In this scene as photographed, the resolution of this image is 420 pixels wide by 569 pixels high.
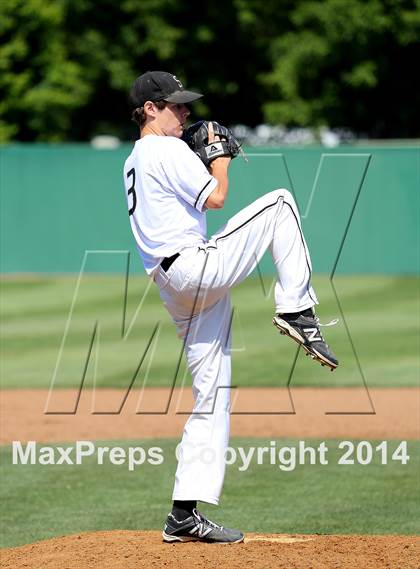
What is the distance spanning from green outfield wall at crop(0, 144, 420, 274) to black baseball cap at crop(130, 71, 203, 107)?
1257cm

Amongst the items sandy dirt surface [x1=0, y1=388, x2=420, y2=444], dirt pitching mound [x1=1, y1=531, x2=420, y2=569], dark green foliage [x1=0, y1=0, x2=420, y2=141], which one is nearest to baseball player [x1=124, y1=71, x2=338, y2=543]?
dirt pitching mound [x1=1, y1=531, x2=420, y2=569]

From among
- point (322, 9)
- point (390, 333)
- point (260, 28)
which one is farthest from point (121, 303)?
point (260, 28)

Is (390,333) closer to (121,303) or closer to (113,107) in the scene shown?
(121,303)

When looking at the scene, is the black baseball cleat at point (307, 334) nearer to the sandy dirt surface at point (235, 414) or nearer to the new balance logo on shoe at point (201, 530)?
the new balance logo on shoe at point (201, 530)

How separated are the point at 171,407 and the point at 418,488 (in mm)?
3465

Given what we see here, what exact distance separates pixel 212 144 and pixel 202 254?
512mm

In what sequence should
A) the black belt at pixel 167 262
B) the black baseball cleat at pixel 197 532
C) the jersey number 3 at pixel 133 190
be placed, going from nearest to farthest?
the black belt at pixel 167 262 → the jersey number 3 at pixel 133 190 → the black baseball cleat at pixel 197 532

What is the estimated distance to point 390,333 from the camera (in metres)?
14.7

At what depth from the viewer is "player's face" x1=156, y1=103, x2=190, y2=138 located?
524 centimetres

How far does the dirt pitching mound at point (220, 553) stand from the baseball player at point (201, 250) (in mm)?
205

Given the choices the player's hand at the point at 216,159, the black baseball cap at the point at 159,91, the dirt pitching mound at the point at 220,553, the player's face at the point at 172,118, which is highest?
the black baseball cap at the point at 159,91

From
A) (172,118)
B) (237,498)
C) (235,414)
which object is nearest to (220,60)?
(235,414)

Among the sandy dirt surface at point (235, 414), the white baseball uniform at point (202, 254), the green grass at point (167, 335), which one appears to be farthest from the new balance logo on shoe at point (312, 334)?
the green grass at point (167, 335)

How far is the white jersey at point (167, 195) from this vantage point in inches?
198
